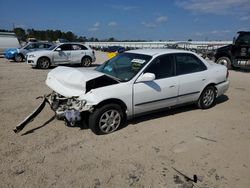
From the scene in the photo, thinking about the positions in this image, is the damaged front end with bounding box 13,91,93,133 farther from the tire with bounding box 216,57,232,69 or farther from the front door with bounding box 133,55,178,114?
the tire with bounding box 216,57,232,69

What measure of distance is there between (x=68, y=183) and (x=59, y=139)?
4.42ft

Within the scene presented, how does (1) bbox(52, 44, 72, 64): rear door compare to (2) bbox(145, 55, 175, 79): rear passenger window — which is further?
(1) bbox(52, 44, 72, 64): rear door

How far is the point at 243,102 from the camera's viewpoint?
7391 mm

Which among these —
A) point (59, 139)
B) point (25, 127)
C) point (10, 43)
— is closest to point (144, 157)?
point (59, 139)

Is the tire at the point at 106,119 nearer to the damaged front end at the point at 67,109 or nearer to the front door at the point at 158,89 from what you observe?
the damaged front end at the point at 67,109

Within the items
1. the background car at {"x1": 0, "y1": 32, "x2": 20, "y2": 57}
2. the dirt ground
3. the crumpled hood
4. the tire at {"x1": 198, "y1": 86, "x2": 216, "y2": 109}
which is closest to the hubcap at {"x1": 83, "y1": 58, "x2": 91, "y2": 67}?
the background car at {"x1": 0, "y1": 32, "x2": 20, "y2": 57}

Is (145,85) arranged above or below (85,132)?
above

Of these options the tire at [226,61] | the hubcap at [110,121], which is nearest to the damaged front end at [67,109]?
the hubcap at [110,121]

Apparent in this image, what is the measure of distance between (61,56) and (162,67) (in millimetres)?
10515

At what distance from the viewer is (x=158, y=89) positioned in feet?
17.0

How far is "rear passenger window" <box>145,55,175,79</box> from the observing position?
524 cm

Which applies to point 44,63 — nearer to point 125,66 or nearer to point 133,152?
point 125,66

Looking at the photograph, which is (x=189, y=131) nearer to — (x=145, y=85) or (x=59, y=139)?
(x=145, y=85)

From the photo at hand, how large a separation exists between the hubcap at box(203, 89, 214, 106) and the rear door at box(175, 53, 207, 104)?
327 millimetres
